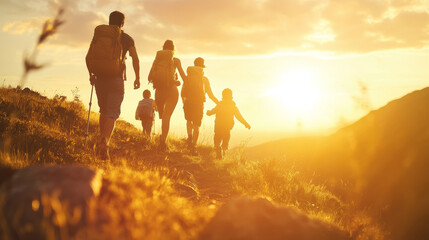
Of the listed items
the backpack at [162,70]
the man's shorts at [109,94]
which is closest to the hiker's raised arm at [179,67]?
the backpack at [162,70]

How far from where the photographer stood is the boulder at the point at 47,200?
2359 millimetres

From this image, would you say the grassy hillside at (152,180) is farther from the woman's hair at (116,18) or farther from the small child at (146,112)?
the woman's hair at (116,18)

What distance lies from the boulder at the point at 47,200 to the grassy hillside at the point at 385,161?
4415mm

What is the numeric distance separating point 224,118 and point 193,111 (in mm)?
1105

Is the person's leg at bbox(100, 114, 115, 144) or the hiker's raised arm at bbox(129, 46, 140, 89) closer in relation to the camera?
the person's leg at bbox(100, 114, 115, 144)

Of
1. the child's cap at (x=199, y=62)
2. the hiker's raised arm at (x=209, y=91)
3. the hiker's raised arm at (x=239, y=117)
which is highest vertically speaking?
the child's cap at (x=199, y=62)

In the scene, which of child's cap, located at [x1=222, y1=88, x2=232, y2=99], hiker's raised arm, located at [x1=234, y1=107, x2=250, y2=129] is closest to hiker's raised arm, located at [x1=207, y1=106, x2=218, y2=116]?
child's cap, located at [x1=222, y1=88, x2=232, y2=99]

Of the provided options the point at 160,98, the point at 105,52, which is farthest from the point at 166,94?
the point at 105,52

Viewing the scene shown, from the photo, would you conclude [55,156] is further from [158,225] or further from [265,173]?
[265,173]

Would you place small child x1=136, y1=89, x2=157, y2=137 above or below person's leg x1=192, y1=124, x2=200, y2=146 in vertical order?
above

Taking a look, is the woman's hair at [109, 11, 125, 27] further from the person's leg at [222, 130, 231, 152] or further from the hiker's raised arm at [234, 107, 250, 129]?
the hiker's raised arm at [234, 107, 250, 129]

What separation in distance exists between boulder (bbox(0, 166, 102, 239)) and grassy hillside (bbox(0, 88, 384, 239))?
0.10m

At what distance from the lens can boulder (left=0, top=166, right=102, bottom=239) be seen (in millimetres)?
2359

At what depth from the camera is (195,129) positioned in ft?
31.7
